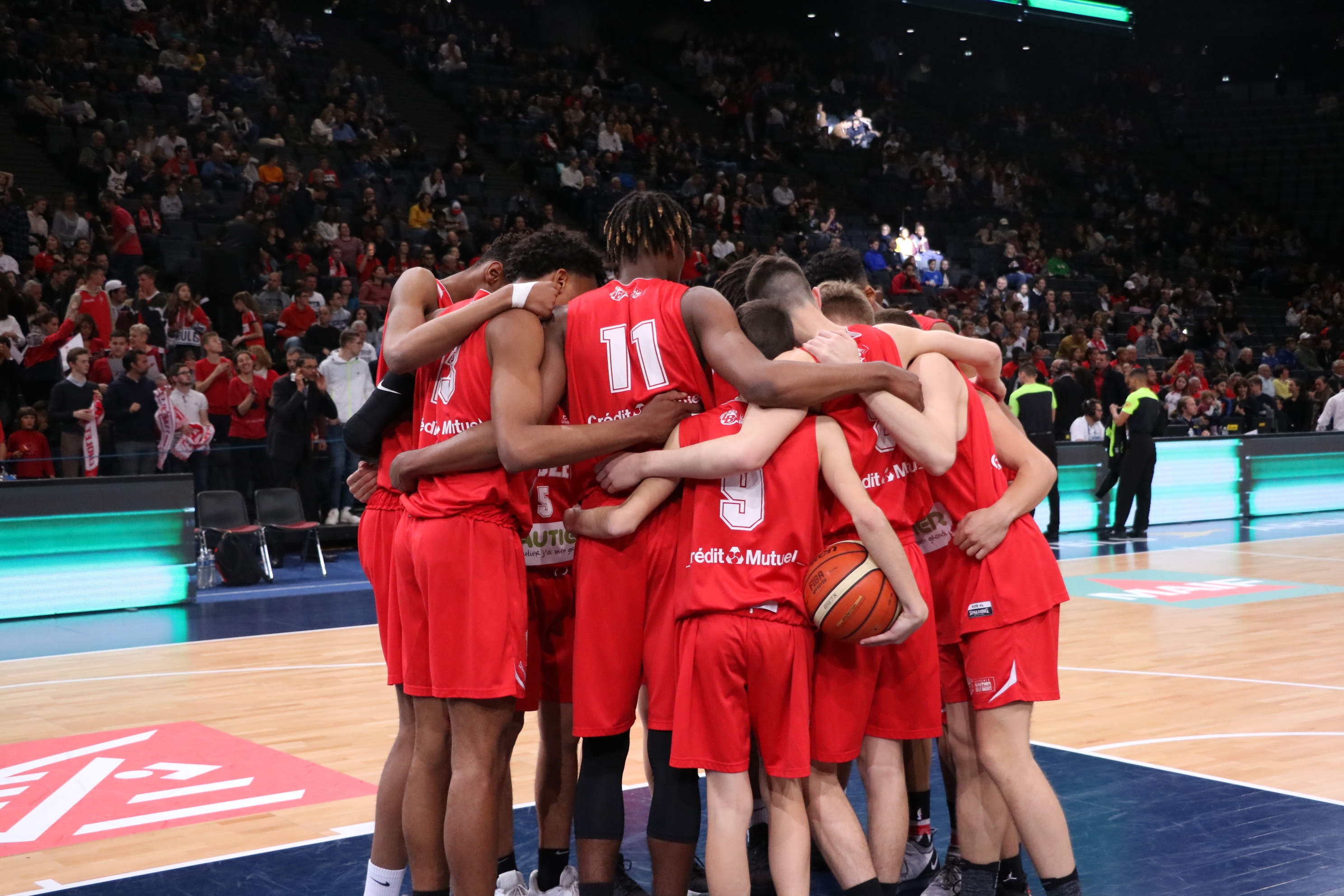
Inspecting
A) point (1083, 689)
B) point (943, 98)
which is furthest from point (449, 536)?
point (943, 98)

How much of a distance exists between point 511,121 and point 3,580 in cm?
1315

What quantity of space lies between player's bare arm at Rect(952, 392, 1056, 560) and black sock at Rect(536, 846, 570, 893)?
4.86 feet

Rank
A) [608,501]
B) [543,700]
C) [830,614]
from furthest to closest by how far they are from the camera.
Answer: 1. [543,700]
2. [608,501]
3. [830,614]

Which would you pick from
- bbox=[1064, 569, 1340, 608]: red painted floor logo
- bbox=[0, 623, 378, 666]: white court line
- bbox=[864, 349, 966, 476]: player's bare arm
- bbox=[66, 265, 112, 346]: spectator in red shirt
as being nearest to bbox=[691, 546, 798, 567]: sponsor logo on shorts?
bbox=[864, 349, 966, 476]: player's bare arm

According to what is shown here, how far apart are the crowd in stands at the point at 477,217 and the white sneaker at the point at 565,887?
6.01 feet

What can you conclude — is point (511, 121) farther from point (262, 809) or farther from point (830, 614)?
point (830, 614)

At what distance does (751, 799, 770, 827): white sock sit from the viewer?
409 cm

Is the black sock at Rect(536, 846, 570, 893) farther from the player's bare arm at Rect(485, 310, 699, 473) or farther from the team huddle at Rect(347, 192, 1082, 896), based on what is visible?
the player's bare arm at Rect(485, 310, 699, 473)

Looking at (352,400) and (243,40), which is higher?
(243,40)

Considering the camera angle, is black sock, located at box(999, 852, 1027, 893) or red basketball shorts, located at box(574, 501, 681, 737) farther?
black sock, located at box(999, 852, 1027, 893)

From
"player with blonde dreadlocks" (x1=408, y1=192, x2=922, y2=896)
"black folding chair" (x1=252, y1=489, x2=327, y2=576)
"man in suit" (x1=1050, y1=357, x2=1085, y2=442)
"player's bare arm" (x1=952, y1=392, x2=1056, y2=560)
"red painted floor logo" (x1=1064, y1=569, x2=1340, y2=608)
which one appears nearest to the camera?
"player with blonde dreadlocks" (x1=408, y1=192, x2=922, y2=896)

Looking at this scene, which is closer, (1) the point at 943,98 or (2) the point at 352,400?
(2) the point at 352,400

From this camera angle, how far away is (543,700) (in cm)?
379

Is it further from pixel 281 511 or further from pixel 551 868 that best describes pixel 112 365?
pixel 551 868
